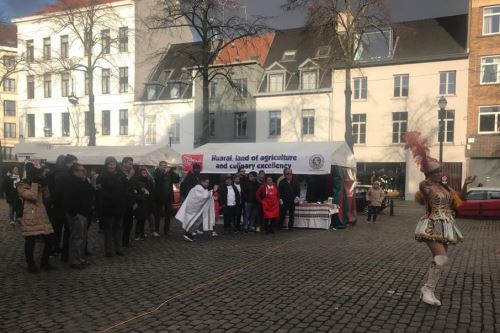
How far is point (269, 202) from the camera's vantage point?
507 inches

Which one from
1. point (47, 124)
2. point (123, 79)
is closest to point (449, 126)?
point (123, 79)

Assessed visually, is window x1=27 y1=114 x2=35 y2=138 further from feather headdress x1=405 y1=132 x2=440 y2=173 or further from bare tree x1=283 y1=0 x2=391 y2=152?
feather headdress x1=405 y1=132 x2=440 y2=173

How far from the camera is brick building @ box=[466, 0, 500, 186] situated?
96.0 feet

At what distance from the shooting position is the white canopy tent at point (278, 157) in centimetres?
1424

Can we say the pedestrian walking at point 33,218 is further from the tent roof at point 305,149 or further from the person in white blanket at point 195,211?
the tent roof at point 305,149

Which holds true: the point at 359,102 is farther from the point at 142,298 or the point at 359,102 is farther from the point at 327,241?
the point at 142,298

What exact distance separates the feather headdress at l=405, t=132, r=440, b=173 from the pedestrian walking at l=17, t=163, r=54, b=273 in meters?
6.00

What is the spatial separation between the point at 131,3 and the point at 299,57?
54.9 ft

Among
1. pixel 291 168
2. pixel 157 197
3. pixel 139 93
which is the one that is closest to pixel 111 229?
pixel 157 197

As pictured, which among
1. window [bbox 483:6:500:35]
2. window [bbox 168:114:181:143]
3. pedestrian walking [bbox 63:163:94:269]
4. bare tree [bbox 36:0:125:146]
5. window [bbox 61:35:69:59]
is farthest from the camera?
window [bbox 61:35:69:59]

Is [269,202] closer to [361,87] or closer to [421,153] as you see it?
[421,153]

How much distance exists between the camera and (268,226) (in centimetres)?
1307

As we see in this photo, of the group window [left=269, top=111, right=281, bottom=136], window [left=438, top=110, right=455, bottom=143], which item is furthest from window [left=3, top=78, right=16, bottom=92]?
window [left=438, top=110, right=455, bottom=143]

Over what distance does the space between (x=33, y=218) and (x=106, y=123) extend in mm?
37191
